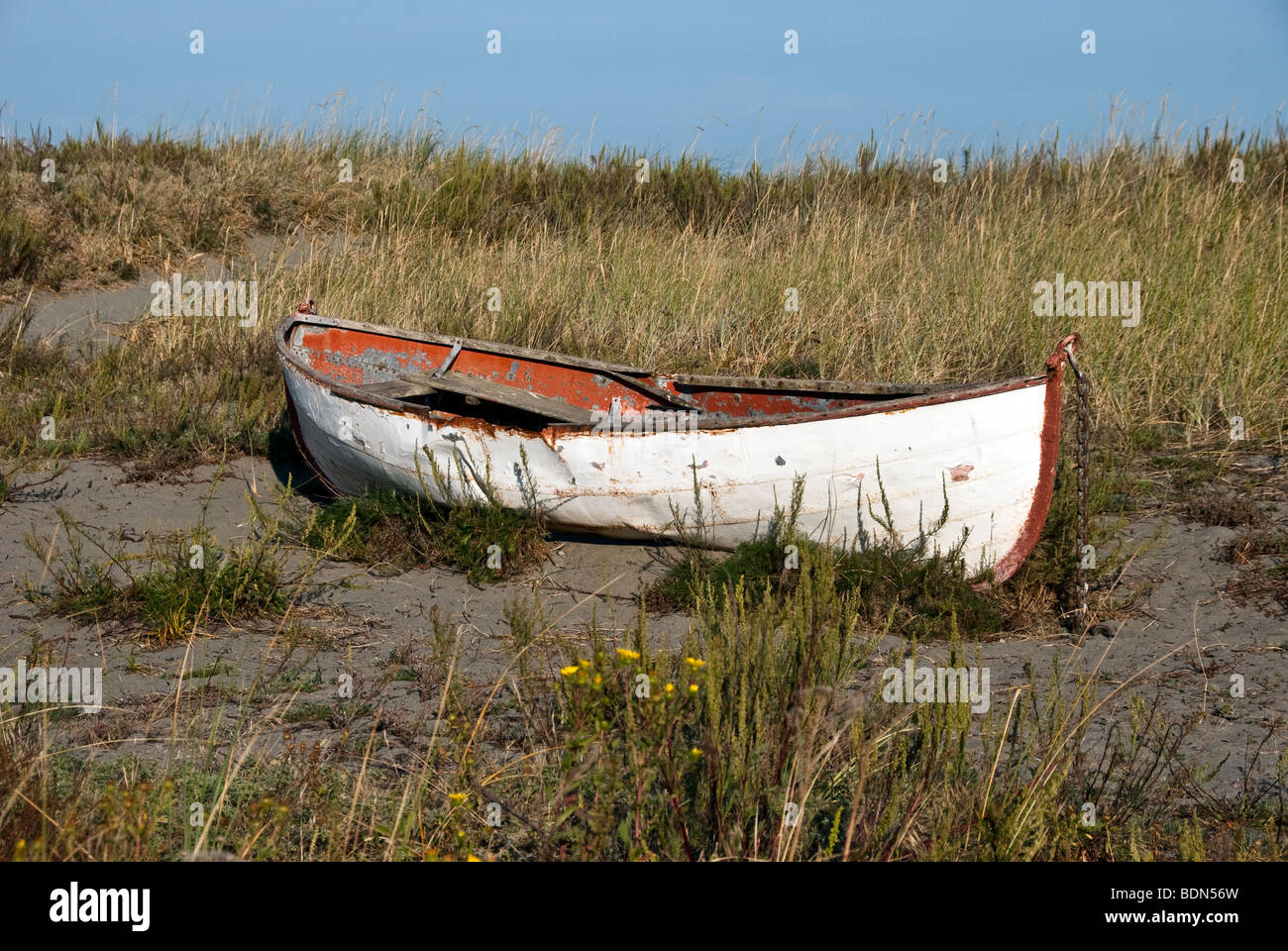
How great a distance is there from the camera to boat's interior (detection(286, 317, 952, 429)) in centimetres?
603

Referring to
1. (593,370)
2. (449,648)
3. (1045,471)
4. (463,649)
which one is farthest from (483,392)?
(1045,471)

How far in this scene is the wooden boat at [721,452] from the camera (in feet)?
15.8

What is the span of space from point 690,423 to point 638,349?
3.13 metres

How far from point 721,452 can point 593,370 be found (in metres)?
1.88

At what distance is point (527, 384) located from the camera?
275 inches

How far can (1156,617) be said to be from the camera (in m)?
4.97

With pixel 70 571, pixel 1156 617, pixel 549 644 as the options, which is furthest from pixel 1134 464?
pixel 70 571

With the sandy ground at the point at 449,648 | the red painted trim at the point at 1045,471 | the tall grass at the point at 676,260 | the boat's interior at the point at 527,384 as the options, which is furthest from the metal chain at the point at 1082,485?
the tall grass at the point at 676,260

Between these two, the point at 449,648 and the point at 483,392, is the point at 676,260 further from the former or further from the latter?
the point at 449,648

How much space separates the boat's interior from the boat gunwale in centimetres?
1

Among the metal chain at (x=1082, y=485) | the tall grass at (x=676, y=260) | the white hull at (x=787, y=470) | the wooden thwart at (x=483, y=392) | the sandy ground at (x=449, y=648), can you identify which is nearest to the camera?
the sandy ground at (x=449, y=648)

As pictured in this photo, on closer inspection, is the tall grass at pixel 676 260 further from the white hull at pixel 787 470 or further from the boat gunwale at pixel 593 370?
the white hull at pixel 787 470

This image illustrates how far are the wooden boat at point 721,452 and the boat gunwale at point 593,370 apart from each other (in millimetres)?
11

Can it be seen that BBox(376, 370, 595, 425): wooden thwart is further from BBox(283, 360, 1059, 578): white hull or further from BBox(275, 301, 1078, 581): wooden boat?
BBox(283, 360, 1059, 578): white hull
